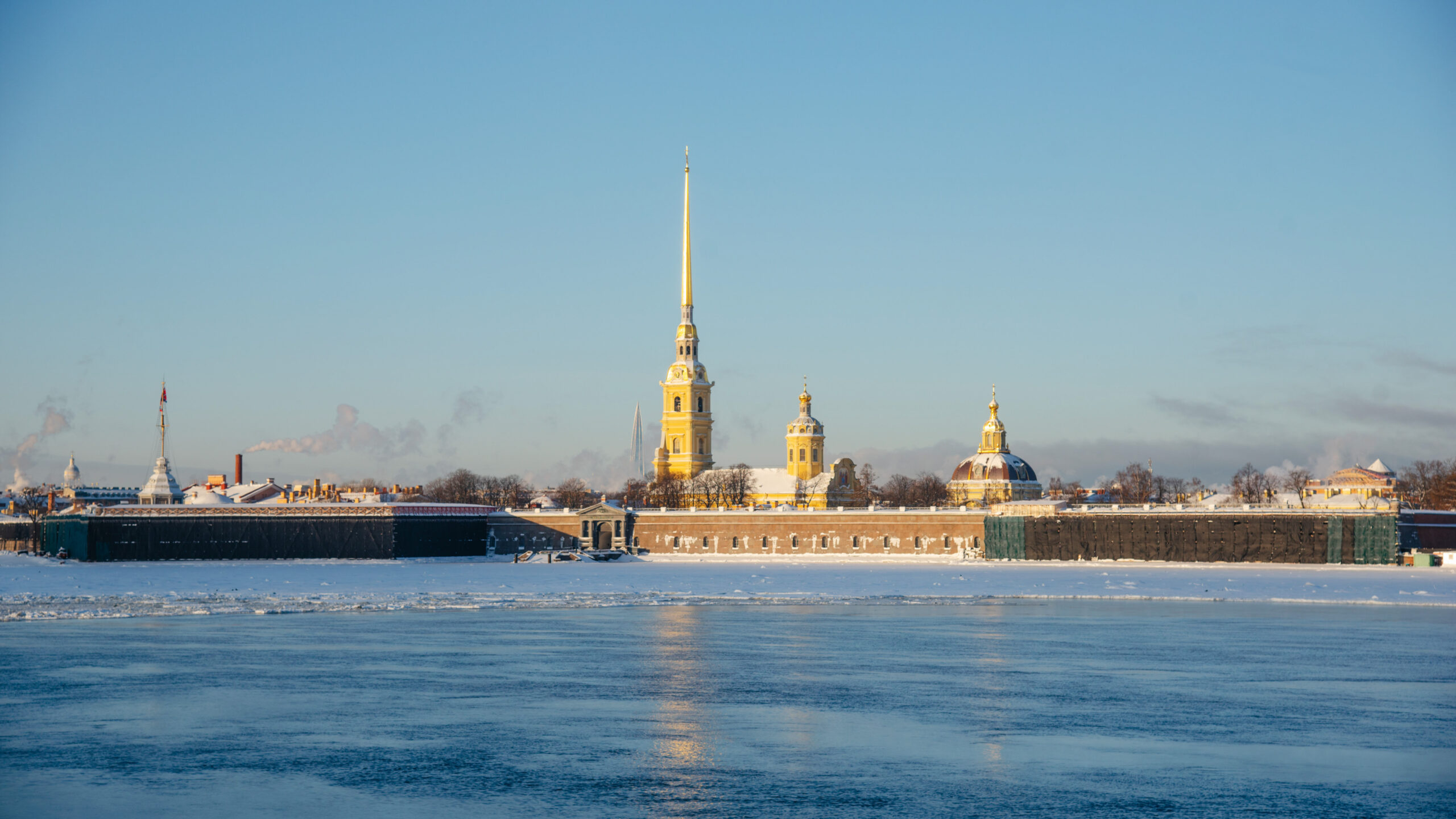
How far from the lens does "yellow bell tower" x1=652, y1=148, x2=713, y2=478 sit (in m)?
174

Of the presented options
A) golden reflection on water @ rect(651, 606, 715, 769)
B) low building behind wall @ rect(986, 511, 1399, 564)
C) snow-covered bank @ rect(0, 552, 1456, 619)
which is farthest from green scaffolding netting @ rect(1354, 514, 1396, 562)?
golden reflection on water @ rect(651, 606, 715, 769)

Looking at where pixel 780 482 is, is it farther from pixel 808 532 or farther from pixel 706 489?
pixel 808 532

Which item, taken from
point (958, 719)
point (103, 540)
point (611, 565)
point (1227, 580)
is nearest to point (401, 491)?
point (103, 540)

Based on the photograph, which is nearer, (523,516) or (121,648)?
(121,648)

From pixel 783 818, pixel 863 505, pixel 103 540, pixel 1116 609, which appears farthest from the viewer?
pixel 863 505

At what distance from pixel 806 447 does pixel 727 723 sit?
148 metres

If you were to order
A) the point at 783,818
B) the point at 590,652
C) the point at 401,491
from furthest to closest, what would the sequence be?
the point at 401,491 → the point at 590,652 → the point at 783,818

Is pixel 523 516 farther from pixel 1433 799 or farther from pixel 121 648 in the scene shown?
pixel 1433 799

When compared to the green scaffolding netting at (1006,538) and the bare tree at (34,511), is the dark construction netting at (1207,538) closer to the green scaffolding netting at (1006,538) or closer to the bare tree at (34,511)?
the green scaffolding netting at (1006,538)

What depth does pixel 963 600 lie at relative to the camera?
50.4 metres

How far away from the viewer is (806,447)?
556 ft

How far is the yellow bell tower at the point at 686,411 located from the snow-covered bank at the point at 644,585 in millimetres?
70206

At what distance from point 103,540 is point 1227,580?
8240cm

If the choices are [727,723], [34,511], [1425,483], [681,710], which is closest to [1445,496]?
[1425,483]
